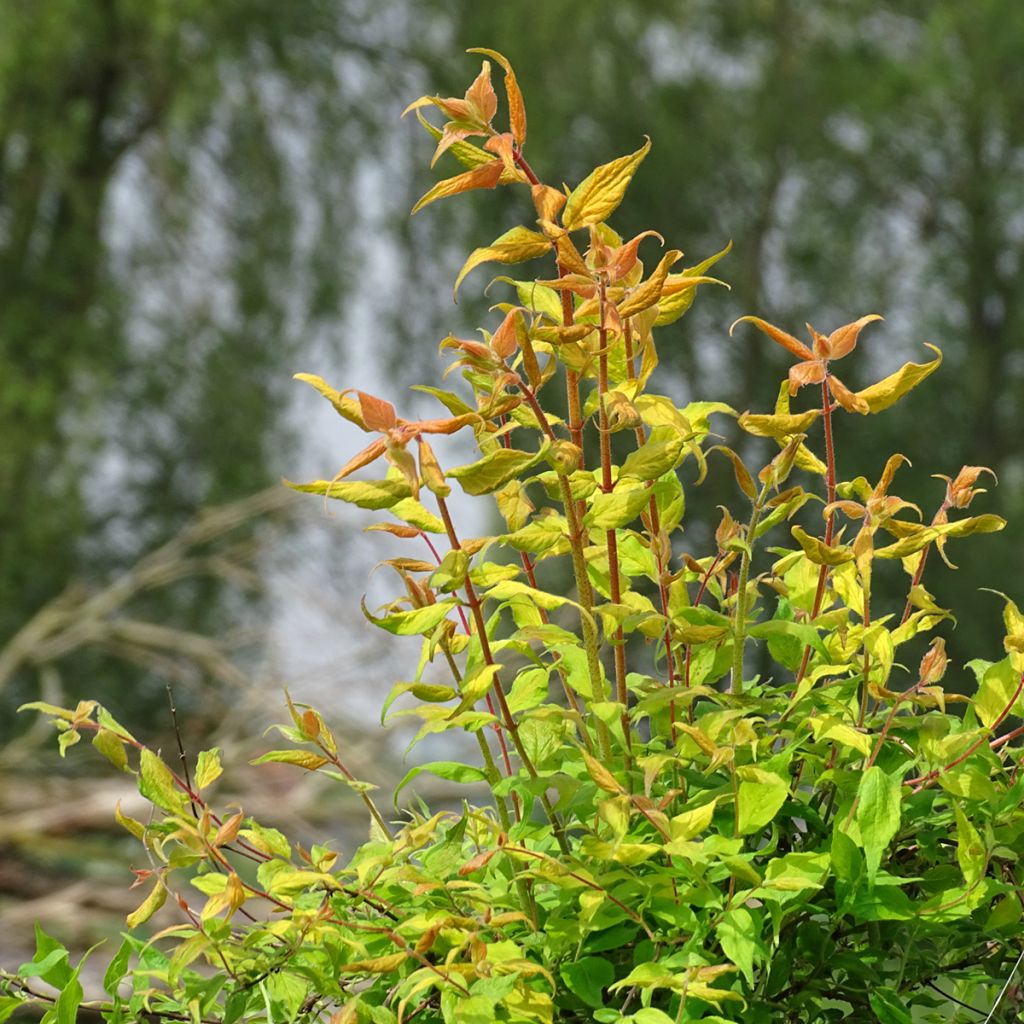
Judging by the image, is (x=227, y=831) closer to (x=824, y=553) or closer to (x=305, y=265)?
(x=824, y=553)

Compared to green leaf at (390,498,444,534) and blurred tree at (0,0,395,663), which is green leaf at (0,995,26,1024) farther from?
blurred tree at (0,0,395,663)

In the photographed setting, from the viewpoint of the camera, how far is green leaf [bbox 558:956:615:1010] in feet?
1.51

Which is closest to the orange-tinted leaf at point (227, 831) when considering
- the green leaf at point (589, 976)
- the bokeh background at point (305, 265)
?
the green leaf at point (589, 976)

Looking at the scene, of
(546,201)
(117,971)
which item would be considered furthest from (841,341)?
(117,971)

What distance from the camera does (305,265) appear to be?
14.8 feet

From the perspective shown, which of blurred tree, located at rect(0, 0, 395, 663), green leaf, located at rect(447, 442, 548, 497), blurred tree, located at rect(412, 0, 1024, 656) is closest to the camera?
green leaf, located at rect(447, 442, 548, 497)

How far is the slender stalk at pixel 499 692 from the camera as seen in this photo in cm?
45

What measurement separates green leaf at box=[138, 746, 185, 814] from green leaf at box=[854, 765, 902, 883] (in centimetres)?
22

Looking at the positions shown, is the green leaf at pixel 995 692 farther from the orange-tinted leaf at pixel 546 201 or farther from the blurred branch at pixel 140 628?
the blurred branch at pixel 140 628

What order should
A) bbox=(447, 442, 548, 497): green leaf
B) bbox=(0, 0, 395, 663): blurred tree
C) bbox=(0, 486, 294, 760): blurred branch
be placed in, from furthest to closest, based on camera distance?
bbox=(0, 0, 395, 663): blurred tree
bbox=(0, 486, 294, 760): blurred branch
bbox=(447, 442, 548, 497): green leaf

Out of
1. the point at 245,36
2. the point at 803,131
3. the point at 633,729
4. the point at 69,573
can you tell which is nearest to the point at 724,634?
the point at 633,729

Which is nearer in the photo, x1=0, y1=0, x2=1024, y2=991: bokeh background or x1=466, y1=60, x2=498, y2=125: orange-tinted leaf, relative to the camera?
x1=466, y1=60, x2=498, y2=125: orange-tinted leaf

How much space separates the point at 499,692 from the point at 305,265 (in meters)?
4.18

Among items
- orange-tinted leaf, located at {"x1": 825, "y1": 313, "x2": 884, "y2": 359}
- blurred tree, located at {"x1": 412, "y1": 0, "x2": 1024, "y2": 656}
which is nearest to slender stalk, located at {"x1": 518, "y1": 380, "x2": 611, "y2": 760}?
orange-tinted leaf, located at {"x1": 825, "y1": 313, "x2": 884, "y2": 359}
